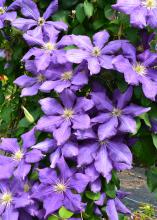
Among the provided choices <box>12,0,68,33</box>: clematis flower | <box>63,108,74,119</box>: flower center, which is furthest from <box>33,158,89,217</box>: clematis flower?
<box>12,0,68,33</box>: clematis flower

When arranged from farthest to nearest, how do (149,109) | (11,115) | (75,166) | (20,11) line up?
1. (11,115)
2. (20,11)
3. (75,166)
4. (149,109)

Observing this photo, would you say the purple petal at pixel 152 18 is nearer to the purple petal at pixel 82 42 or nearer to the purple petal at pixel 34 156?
the purple petal at pixel 82 42

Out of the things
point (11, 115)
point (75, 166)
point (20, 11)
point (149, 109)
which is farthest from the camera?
point (11, 115)

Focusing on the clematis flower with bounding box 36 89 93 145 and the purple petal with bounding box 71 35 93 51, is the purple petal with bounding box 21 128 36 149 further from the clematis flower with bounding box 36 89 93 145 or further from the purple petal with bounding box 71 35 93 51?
the purple petal with bounding box 71 35 93 51

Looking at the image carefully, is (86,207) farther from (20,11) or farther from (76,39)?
(20,11)

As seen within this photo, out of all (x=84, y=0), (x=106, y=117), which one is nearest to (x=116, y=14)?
(x=84, y=0)

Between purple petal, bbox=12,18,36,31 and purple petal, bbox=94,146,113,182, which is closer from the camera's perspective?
purple petal, bbox=94,146,113,182

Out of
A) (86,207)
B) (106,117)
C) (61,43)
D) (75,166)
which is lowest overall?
(86,207)

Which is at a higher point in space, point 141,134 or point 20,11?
point 20,11
